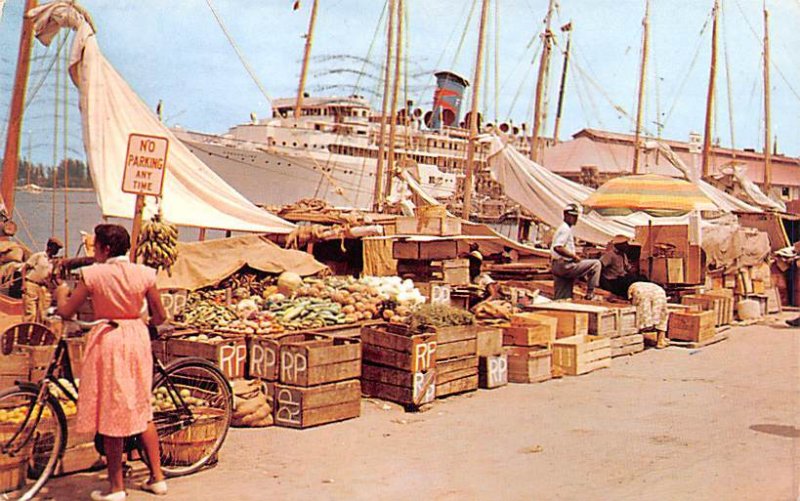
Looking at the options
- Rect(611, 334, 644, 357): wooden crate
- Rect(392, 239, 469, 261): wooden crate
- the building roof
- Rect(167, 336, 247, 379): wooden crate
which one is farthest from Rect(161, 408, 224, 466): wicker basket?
the building roof

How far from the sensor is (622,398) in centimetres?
896

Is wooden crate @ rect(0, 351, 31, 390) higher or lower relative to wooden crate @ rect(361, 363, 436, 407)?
higher

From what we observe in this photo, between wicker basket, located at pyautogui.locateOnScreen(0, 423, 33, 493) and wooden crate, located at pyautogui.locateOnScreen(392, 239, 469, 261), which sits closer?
wicker basket, located at pyautogui.locateOnScreen(0, 423, 33, 493)

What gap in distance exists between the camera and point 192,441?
19.2 feet

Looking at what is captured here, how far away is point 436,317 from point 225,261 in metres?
3.70

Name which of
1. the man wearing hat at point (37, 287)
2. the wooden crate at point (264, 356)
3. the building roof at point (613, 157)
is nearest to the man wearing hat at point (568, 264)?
the wooden crate at point (264, 356)

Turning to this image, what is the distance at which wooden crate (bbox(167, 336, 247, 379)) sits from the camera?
302 inches

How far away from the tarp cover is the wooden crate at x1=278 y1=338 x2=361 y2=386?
3261 mm

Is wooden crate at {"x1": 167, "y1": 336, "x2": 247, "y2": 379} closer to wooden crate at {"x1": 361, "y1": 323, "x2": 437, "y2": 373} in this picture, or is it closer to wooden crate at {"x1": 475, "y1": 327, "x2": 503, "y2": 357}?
wooden crate at {"x1": 361, "y1": 323, "x2": 437, "y2": 373}

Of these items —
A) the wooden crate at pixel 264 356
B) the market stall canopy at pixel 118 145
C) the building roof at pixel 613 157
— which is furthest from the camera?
the building roof at pixel 613 157

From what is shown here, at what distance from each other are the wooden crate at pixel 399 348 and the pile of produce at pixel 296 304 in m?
0.80

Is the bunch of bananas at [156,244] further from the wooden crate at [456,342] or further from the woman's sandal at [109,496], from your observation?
the woman's sandal at [109,496]

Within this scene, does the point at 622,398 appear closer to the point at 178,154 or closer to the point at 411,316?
the point at 411,316

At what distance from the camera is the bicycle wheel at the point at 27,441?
5078 mm
